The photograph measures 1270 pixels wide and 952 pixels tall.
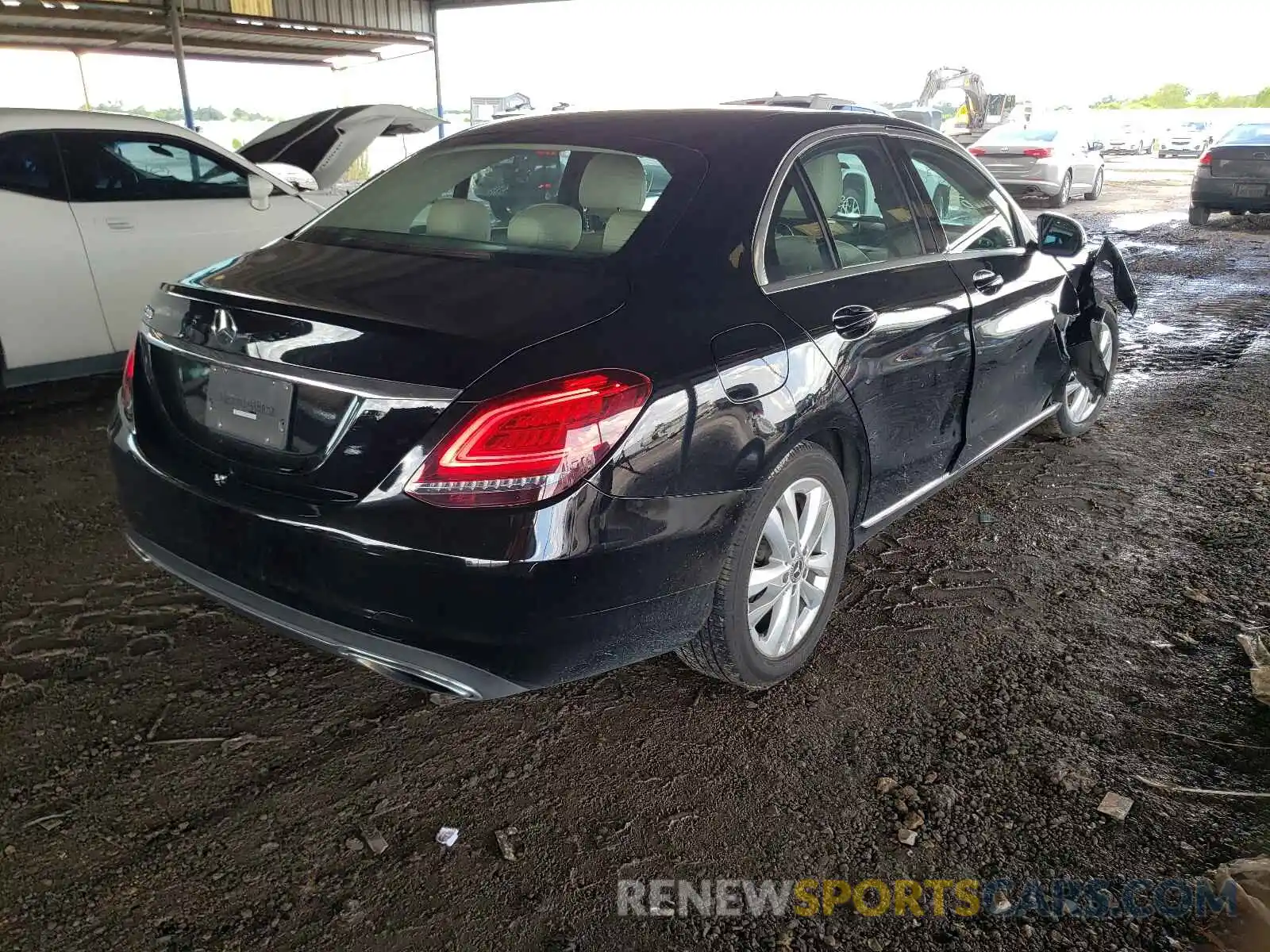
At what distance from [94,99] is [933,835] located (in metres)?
28.3

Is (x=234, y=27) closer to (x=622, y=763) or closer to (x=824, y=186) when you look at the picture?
(x=824, y=186)

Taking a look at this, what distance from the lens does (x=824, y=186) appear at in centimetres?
291

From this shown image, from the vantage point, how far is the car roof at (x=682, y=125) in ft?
8.97

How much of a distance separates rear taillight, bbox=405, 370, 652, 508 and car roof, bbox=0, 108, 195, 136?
165 inches

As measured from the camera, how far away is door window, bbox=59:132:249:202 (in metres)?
4.92

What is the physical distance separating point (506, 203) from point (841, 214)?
3.54 ft

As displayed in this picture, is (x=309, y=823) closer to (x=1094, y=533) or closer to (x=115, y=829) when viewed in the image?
(x=115, y=829)

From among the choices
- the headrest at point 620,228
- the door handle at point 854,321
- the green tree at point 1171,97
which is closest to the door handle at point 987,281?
the door handle at point 854,321

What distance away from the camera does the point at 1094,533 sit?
379 centimetres

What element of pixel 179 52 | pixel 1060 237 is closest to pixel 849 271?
pixel 1060 237

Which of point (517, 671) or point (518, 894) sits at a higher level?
point (517, 671)

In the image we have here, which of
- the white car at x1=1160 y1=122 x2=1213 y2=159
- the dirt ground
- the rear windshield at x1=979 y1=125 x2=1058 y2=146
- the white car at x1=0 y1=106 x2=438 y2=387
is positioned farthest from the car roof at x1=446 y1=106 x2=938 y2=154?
the white car at x1=1160 y1=122 x2=1213 y2=159

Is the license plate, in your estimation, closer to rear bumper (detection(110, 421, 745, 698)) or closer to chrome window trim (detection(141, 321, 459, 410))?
chrome window trim (detection(141, 321, 459, 410))

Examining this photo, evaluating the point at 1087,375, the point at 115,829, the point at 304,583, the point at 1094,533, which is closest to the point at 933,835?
the point at 304,583
